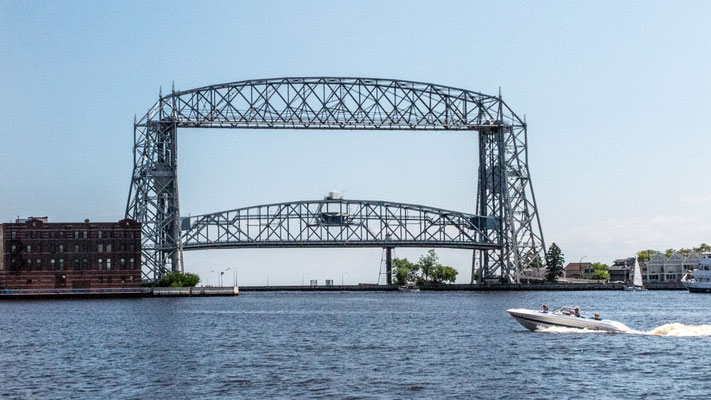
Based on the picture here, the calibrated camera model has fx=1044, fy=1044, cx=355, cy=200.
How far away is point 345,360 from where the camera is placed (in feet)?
146

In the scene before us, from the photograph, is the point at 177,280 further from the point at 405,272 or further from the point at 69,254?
the point at 405,272

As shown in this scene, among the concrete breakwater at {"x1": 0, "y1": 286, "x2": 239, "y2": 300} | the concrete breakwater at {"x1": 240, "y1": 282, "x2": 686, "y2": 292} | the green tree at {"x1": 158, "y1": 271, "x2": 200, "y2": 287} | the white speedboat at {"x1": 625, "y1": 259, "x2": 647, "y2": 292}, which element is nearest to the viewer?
the concrete breakwater at {"x1": 0, "y1": 286, "x2": 239, "y2": 300}

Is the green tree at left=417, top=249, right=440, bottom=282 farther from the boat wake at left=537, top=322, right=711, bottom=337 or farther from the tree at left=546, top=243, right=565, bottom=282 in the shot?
the boat wake at left=537, top=322, right=711, bottom=337

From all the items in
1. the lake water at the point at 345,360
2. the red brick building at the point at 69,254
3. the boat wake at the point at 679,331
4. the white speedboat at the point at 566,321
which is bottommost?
the lake water at the point at 345,360

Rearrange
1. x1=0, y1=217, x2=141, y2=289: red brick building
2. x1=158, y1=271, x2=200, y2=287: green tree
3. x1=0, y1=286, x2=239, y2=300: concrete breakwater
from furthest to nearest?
1. x1=158, y1=271, x2=200, y2=287: green tree
2. x1=0, y1=286, x2=239, y2=300: concrete breakwater
3. x1=0, y1=217, x2=141, y2=289: red brick building

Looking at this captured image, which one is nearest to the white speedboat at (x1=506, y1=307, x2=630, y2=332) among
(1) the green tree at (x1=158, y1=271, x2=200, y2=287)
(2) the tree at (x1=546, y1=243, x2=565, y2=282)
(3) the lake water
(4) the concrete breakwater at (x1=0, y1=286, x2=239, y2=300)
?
(3) the lake water

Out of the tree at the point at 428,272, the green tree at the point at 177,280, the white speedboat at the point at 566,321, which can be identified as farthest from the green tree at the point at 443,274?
the white speedboat at the point at 566,321

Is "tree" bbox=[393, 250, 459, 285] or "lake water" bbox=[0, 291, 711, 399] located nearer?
"lake water" bbox=[0, 291, 711, 399]

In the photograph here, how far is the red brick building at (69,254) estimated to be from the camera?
118 meters

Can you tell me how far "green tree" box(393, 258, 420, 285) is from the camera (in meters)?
181

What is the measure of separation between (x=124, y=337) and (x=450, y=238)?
95.1 meters

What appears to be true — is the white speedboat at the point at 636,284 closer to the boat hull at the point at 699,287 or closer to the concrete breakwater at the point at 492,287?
the concrete breakwater at the point at 492,287

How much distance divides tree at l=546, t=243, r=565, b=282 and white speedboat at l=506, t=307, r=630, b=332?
9272 centimetres

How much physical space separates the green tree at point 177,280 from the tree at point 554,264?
50838mm
